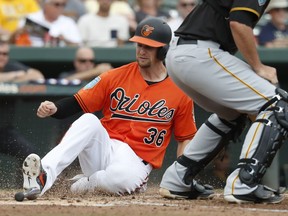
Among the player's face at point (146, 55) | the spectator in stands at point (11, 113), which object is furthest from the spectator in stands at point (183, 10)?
the player's face at point (146, 55)

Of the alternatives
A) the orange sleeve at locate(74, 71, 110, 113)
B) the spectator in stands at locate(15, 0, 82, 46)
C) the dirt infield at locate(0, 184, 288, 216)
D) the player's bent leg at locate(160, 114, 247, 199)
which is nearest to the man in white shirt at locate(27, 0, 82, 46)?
the spectator in stands at locate(15, 0, 82, 46)

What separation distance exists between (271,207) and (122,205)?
0.96 meters

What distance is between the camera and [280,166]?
9.01m

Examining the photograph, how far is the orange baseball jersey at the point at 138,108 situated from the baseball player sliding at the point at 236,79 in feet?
1.83

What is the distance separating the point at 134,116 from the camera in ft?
20.4

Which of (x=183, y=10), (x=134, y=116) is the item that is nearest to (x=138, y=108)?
(x=134, y=116)

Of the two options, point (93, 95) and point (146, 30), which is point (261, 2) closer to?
point (146, 30)

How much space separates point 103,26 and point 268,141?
5.33 meters

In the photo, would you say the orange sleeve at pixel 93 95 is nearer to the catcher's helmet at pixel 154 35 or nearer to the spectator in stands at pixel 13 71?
the catcher's helmet at pixel 154 35

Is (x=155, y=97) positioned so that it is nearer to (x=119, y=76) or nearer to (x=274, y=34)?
(x=119, y=76)

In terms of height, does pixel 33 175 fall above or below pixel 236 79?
below

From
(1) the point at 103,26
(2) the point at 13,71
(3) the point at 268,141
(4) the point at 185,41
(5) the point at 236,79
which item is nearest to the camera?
(3) the point at 268,141

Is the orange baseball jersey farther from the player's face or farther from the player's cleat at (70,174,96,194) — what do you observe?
the player's cleat at (70,174,96,194)

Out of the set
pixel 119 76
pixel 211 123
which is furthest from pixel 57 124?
pixel 211 123
